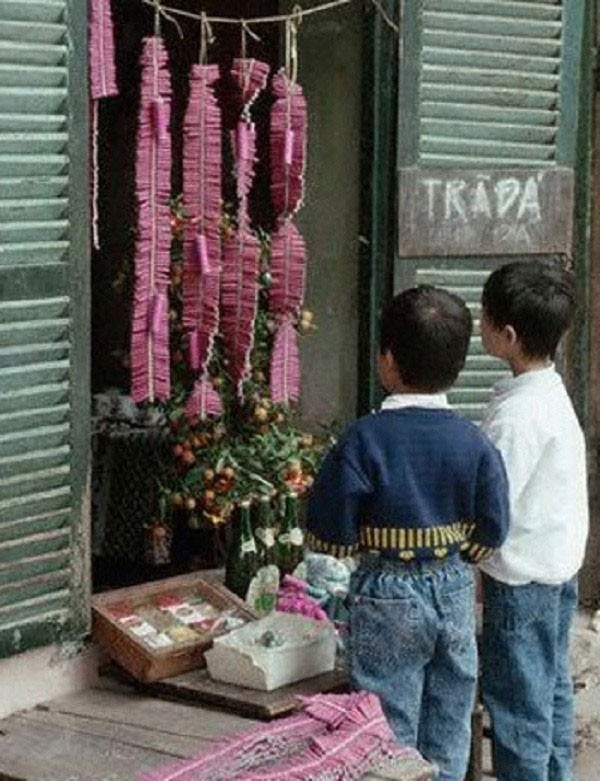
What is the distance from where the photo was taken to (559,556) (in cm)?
468

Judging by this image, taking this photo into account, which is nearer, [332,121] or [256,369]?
[256,369]

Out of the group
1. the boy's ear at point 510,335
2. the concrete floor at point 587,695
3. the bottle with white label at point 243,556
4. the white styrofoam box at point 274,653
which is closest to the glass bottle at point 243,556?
the bottle with white label at point 243,556

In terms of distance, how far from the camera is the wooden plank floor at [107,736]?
168 inches

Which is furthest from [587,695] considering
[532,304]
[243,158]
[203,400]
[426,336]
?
[426,336]

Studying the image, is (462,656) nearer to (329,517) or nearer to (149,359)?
(329,517)

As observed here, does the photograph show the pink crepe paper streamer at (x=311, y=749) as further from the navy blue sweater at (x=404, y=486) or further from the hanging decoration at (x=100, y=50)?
the hanging decoration at (x=100, y=50)

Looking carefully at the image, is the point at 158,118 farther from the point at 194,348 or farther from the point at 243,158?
the point at 194,348

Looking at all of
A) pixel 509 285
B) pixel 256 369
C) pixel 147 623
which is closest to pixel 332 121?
pixel 256 369

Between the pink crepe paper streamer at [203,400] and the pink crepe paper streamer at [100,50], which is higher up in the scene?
the pink crepe paper streamer at [100,50]

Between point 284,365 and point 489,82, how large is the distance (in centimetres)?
122

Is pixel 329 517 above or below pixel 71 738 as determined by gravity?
above

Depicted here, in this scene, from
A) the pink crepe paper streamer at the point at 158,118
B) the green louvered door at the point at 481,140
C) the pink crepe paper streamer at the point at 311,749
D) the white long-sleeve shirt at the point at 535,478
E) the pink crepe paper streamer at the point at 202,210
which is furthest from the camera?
the green louvered door at the point at 481,140

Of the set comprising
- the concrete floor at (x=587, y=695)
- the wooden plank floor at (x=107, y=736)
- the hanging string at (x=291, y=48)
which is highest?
the hanging string at (x=291, y=48)

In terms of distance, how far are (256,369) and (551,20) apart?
5.40 ft
